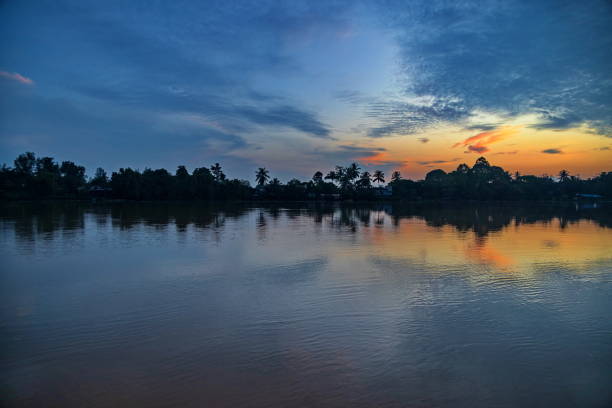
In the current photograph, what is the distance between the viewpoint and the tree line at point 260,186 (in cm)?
7092

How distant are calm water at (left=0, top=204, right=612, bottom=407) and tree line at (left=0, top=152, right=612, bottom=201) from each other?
67.7 m

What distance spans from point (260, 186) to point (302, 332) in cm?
10108

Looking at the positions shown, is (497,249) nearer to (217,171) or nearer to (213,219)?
(213,219)

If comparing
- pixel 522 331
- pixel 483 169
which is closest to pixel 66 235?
pixel 522 331

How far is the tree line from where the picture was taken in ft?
233

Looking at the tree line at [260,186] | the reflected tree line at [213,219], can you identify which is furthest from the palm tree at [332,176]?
the reflected tree line at [213,219]

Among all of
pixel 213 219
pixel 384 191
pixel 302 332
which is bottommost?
pixel 302 332

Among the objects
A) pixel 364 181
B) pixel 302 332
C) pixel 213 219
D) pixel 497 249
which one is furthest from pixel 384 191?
pixel 302 332

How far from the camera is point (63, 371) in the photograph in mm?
5516

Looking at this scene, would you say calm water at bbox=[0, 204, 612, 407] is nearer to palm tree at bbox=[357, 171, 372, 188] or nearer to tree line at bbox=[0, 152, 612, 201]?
tree line at bbox=[0, 152, 612, 201]

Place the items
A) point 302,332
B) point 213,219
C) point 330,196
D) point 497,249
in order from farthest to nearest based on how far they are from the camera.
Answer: point 330,196 < point 213,219 < point 497,249 < point 302,332

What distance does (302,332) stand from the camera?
7.02 m

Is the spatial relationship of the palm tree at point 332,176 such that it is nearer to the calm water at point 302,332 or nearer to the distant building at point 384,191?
the distant building at point 384,191

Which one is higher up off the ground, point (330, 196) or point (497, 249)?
point (330, 196)
